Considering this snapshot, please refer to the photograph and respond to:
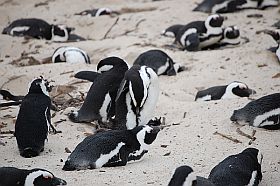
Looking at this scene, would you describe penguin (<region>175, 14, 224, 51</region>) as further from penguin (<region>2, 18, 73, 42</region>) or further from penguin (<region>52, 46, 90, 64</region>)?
penguin (<region>2, 18, 73, 42</region>)

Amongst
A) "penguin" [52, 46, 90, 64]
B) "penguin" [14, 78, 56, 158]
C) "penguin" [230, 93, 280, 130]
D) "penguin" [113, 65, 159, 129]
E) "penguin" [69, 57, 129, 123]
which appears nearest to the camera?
"penguin" [14, 78, 56, 158]

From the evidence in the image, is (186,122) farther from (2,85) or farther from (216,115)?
(2,85)

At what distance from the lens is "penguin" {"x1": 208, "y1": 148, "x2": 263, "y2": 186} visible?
3.97m

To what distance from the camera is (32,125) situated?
4922mm

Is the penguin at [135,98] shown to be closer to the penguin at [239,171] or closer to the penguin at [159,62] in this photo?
the penguin at [239,171]

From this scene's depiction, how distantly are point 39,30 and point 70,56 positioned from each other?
1702 millimetres

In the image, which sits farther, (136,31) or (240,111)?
(136,31)

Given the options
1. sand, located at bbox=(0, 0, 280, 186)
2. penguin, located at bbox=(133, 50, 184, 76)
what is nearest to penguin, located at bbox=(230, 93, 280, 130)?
sand, located at bbox=(0, 0, 280, 186)

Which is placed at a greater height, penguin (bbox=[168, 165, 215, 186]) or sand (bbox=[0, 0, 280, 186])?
penguin (bbox=[168, 165, 215, 186])

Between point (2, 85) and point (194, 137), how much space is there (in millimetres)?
2724

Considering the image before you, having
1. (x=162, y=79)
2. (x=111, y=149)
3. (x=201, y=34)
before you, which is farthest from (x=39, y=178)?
(x=201, y=34)

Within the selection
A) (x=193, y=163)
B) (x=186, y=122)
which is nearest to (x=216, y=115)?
(x=186, y=122)

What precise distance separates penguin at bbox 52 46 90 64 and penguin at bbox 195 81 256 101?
6.38 ft

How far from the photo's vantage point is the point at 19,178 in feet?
13.0
